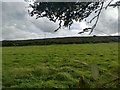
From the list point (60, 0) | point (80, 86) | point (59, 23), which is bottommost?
point (80, 86)

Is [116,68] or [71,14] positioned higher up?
[71,14]

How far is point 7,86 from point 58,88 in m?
2.71

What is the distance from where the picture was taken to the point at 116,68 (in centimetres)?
107

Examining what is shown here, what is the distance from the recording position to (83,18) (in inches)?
127

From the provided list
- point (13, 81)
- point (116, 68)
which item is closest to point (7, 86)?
point (13, 81)

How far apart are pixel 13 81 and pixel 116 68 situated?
16.3 metres

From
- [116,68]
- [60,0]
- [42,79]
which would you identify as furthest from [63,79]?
[116,68]

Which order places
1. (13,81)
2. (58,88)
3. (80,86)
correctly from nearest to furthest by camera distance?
(80,86) < (58,88) < (13,81)

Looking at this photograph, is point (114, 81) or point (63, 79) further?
point (63, 79)

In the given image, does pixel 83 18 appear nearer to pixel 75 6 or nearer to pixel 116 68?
pixel 75 6

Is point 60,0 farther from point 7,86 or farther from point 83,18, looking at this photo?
point 7,86

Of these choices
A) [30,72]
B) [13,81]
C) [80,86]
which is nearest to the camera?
[80,86]

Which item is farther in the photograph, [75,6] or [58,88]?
[58,88]

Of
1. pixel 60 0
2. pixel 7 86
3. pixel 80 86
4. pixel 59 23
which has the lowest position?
pixel 7 86
